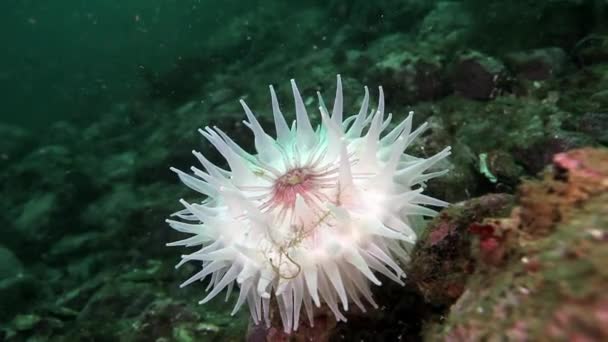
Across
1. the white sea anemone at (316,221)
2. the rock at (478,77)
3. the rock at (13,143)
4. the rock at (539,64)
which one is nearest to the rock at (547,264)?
the white sea anemone at (316,221)

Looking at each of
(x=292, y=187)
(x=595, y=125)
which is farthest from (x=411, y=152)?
(x=292, y=187)

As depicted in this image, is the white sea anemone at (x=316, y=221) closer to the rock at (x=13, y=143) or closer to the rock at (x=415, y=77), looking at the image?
the rock at (x=415, y=77)

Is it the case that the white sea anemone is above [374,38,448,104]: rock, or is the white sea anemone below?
below

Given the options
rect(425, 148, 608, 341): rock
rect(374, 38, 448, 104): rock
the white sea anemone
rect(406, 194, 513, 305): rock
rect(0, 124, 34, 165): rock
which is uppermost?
rect(0, 124, 34, 165): rock

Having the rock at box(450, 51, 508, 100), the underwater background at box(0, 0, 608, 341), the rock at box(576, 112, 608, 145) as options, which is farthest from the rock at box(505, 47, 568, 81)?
the rock at box(576, 112, 608, 145)

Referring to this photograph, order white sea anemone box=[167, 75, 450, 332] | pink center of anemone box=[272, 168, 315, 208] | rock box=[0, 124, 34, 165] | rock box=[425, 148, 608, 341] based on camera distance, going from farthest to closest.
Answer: rock box=[0, 124, 34, 165], pink center of anemone box=[272, 168, 315, 208], white sea anemone box=[167, 75, 450, 332], rock box=[425, 148, 608, 341]

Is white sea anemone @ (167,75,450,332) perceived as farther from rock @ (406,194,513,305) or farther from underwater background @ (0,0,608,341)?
underwater background @ (0,0,608,341)

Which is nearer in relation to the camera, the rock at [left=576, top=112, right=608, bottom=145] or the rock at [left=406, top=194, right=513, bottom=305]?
the rock at [left=406, top=194, right=513, bottom=305]
